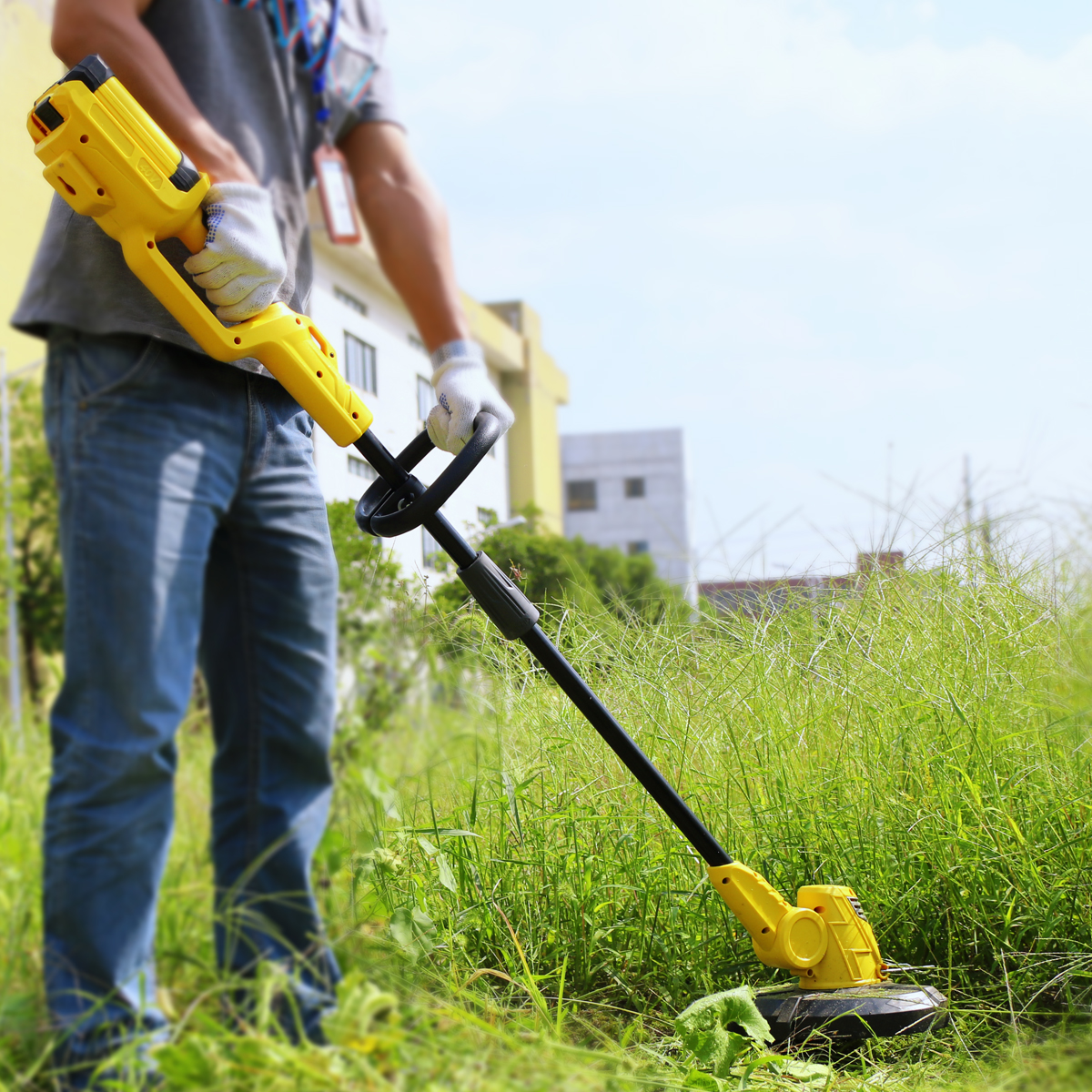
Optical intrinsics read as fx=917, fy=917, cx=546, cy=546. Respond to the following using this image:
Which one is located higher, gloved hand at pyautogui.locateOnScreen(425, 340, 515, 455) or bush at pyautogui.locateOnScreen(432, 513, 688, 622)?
gloved hand at pyautogui.locateOnScreen(425, 340, 515, 455)

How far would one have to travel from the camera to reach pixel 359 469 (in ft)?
2.38

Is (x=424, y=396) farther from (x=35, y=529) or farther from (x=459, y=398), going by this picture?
(x=35, y=529)

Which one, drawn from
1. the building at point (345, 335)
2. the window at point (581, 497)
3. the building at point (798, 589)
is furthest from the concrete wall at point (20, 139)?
the window at point (581, 497)

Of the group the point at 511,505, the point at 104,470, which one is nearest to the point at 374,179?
the point at 511,505

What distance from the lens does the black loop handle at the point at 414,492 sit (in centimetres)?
54

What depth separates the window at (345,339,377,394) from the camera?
2.38ft

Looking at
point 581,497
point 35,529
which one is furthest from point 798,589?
point 581,497

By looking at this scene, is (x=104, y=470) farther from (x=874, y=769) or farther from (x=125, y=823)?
(x=874, y=769)

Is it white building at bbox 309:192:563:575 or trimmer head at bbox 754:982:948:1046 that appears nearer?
trimmer head at bbox 754:982:948:1046

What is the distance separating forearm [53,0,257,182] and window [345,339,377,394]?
0.18 metres

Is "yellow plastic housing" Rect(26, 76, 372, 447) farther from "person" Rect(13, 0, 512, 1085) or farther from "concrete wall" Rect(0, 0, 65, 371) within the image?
"concrete wall" Rect(0, 0, 65, 371)

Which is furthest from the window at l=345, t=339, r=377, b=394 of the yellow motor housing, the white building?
the yellow motor housing

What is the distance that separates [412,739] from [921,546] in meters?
1.25

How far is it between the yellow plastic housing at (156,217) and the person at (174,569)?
0.6 inches
